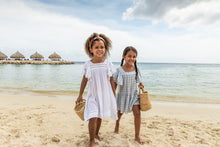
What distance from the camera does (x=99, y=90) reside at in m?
2.29

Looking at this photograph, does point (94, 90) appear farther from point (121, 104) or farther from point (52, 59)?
point (52, 59)

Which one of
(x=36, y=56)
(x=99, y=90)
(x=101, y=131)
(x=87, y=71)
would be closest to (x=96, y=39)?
(x=87, y=71)

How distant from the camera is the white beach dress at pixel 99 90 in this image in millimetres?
2283

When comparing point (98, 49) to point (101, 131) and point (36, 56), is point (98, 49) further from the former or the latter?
point (36, 56)

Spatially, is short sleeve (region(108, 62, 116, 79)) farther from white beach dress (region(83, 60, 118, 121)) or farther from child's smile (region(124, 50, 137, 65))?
child's smile (region(124, 50, 137, 65))

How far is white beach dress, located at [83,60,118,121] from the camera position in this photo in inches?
89.9

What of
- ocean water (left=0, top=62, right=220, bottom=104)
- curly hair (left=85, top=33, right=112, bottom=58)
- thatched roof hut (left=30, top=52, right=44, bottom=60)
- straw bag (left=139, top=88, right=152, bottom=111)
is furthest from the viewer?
thatched roof hut (left=30, top=52, right=44, bottom=60)

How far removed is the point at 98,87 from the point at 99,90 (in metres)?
0.05

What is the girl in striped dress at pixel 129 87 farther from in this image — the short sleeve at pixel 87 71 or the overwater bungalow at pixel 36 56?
the overwater bungalow at pixel 36 56

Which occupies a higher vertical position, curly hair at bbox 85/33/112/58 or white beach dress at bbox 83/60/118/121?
curly hair at bbox 85/33/112/58

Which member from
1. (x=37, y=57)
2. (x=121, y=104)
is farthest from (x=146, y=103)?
(x=37, y=57)

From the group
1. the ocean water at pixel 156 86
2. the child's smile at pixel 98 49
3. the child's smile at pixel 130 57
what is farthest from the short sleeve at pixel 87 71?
the ocean water at pixel 156 86

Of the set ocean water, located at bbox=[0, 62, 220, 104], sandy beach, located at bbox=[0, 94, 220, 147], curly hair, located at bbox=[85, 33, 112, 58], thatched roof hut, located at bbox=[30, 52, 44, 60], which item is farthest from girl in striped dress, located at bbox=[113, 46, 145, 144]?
thatched roof hut, located at bbox=[30, 52, 44, 60]

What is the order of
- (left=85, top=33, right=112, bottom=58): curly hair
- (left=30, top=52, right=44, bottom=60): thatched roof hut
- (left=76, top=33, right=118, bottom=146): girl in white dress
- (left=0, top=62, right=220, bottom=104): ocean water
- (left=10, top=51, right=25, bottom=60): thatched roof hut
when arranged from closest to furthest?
(left=76, top=33, right=118, bottom=146): girl in white dress → (left=85, top=33, right=112, bottom=58): curly hair → (left=0, top=62, right=220, bottom=104): ocean water → (left=10, top=51, right=25, bottom=60): thatched roof hut → (left=30, top=52, right=44, bottom=60): thatched roof hut
